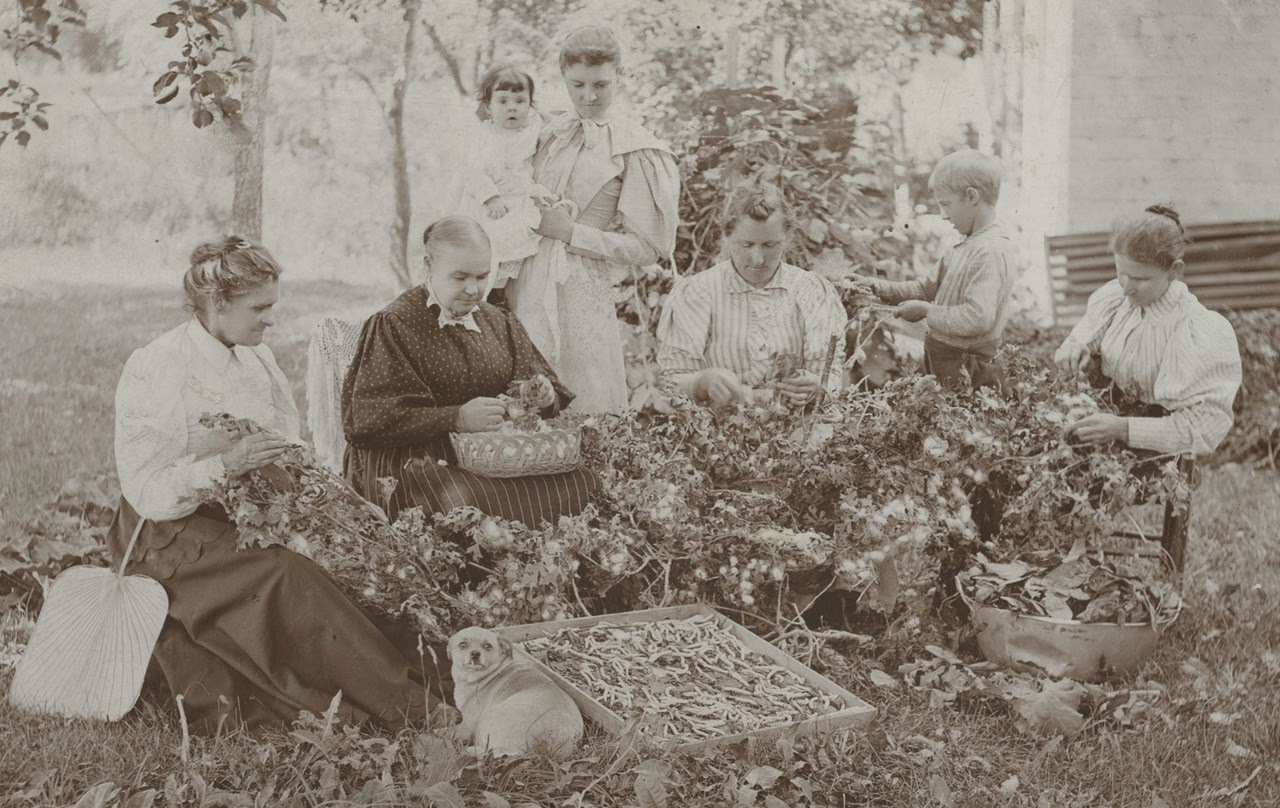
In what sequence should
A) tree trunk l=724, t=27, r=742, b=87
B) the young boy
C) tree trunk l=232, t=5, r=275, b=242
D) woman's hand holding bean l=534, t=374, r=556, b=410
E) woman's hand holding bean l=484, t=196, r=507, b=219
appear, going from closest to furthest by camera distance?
woman's hand holding bean l=534, t=374, r=556, b=410
woman's hand holding bean l=484, t=196, r=507, b=219
the young boy
tree trunk l=232, t=5, r=275, b=242
tree trunk l=724, t=27, r=742, b=87

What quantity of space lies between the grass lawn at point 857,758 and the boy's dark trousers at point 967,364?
1309mm

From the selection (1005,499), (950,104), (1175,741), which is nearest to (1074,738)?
(1175,741)

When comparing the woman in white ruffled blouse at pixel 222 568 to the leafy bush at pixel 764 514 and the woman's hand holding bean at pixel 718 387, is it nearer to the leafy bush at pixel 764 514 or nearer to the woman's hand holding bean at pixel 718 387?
the leafy bush at pixel 764 514

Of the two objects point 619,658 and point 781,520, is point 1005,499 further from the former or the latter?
point 619,658

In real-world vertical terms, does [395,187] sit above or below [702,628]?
above

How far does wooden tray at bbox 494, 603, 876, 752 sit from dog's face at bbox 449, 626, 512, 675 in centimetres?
26

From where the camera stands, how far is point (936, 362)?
19.2 feet

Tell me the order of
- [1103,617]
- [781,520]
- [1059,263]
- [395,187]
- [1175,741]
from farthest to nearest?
[1059,263]
[395,187]
[781,520]
[1103,617]
[1175,741]

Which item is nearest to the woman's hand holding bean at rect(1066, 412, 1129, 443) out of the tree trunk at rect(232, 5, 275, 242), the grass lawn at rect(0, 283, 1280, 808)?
the grass lawn at rect(0, 283, 1280, 808)

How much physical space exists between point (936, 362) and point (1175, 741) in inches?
84.5

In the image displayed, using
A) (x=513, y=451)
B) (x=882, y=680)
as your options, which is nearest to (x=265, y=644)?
(x=513, y=451)

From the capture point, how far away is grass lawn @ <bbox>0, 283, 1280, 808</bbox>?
352 centimetres

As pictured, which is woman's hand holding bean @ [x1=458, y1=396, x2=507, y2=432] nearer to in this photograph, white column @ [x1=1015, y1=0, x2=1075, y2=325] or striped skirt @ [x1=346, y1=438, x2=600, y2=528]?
striped skirt @ [x1=346, y1=438, x2=600, y2=528]

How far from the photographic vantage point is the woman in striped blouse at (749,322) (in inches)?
220
